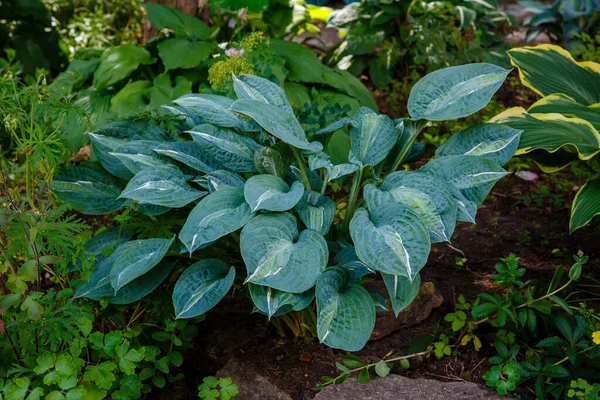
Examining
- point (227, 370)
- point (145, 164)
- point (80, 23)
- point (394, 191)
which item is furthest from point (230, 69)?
point (80, 23)

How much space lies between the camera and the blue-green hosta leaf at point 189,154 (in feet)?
7.92

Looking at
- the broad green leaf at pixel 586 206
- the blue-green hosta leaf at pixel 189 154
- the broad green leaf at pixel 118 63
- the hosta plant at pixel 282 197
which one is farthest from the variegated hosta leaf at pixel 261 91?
the broad green leaf at pixel 118 63

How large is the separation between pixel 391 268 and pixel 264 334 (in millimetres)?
872

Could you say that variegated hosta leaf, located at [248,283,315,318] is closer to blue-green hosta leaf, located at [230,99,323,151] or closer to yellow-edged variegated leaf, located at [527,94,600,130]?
blue-green hosta leaf, located at [230,99,323,151]

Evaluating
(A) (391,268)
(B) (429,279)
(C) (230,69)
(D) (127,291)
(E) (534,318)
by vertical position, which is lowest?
(B) (429,279)

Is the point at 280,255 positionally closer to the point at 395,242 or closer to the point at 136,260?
the point at 395,242

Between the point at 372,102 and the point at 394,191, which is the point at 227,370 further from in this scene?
the point at 372,102

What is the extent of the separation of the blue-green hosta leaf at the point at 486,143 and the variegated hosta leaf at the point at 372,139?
197 mm

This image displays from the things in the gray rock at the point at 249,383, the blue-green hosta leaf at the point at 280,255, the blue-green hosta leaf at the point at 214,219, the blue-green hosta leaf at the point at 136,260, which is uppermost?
the blue-green hosta leaf at the point at 214,219

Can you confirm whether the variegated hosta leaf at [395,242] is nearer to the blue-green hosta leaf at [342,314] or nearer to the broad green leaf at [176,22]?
the blue-green hosta leaf at [342,314]

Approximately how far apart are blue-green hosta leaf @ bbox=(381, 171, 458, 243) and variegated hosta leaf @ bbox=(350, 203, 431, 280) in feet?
0.24

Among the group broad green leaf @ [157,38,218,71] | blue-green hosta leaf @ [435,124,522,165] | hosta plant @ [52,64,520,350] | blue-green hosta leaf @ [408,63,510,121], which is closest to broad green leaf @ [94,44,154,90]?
broad green leaf @ [157,38,218,71]

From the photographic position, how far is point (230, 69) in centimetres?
277

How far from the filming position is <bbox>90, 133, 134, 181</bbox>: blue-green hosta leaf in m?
2.57
